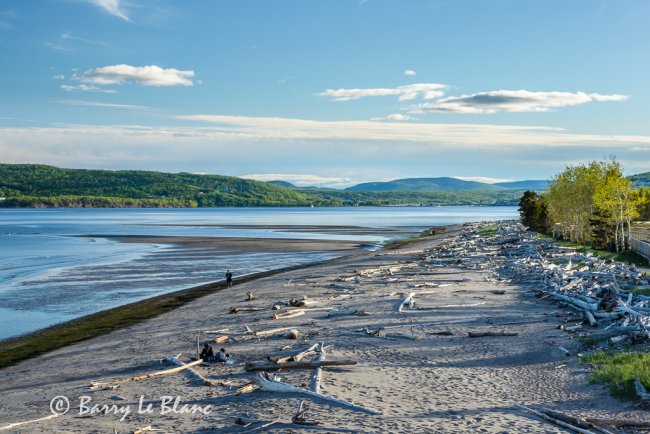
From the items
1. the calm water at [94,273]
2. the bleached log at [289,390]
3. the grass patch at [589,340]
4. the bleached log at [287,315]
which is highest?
the grass patch at [589,340]

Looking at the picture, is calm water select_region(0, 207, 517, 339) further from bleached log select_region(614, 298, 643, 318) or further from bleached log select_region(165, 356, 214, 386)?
bleached log select_region(614, 298, 643, 318)

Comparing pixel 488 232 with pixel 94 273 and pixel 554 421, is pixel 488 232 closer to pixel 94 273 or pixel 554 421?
pixel 94 273

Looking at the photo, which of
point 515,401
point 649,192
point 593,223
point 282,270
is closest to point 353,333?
point 515,401

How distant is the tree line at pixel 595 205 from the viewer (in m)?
51.8

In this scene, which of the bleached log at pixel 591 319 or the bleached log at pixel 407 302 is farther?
the bleached log at pixel 407 302

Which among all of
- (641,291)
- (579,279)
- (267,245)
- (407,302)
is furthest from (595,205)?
(267,245)

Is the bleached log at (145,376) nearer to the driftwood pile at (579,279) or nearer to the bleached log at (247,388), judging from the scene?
the bleached log at (247,388)

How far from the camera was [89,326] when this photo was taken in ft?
85.6

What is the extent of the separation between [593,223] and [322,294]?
3527cm

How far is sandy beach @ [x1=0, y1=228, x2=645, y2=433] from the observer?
1222 centimetres

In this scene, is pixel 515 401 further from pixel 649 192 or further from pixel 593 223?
pixel 649 192

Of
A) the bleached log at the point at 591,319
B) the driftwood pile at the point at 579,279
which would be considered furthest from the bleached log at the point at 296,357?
the bleached log at the point at 591,319
